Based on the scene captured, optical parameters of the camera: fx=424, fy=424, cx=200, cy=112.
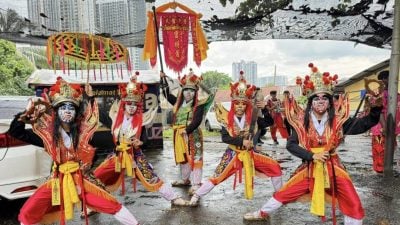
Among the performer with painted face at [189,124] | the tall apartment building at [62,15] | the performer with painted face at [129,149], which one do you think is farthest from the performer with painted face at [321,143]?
the tall apartment building at [62,15]

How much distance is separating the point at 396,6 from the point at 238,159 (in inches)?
151

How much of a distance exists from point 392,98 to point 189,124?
3.30 meters

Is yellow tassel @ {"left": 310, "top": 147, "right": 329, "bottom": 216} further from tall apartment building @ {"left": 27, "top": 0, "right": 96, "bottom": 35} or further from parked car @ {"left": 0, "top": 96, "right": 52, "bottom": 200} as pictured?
tall apartment building @ {"left": 27, "top": 0, "right": 96, "bottom": 35}

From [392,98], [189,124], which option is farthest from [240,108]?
[392,98]

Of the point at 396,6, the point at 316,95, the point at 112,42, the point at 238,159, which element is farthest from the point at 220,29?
the point at 316,95

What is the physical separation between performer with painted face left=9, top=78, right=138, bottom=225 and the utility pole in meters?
4.64

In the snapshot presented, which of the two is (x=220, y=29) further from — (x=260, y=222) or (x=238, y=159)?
(x=260, y=222)

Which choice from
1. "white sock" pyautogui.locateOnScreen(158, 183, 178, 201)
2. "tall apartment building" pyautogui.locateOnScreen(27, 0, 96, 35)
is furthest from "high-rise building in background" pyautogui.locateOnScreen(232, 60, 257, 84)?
"tall apartment building" pyautogui.locateOnScreen(27, 0, 96, 35)

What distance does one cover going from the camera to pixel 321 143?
12.7 feet

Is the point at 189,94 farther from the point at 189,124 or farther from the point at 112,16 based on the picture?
the point at 112,16

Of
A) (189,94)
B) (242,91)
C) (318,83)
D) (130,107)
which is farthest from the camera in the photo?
(189,94)

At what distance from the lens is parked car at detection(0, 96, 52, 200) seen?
14.0ft

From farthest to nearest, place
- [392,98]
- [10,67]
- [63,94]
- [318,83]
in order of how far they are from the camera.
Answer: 1. [10,67]
2. [392,98]
3. [318,83]
4. [63,94]

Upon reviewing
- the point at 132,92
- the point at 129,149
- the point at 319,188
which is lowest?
the point at 319,188
